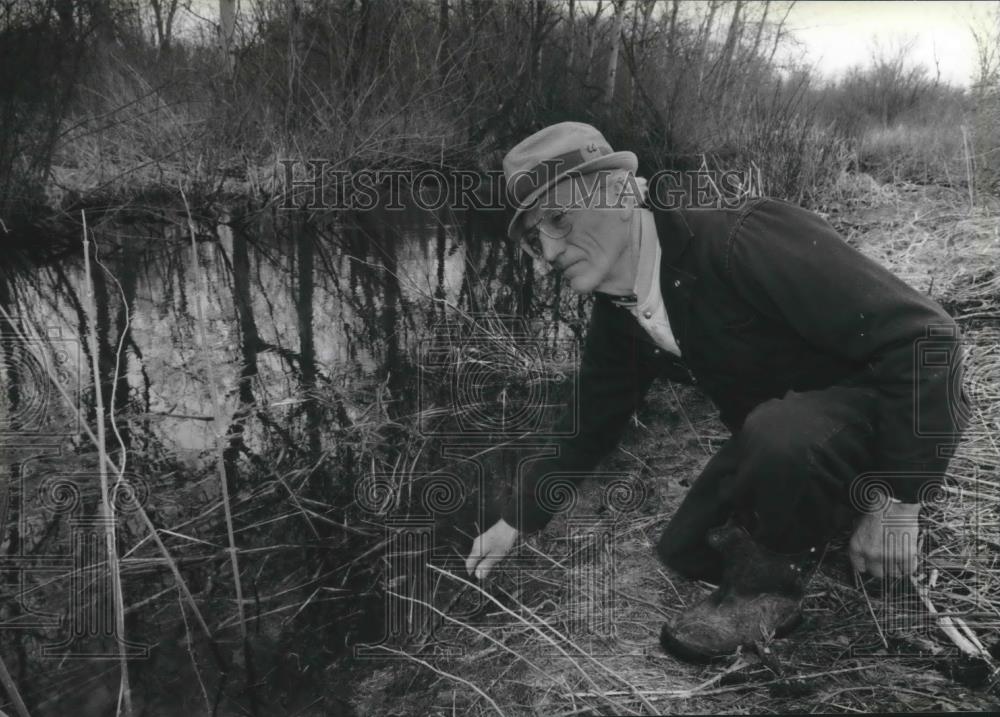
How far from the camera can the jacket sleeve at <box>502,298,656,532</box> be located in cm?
191

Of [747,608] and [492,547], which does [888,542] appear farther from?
[492,547]

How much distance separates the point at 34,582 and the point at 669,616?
6.14 feet

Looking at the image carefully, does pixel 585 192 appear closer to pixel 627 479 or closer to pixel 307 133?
pixel 627 479

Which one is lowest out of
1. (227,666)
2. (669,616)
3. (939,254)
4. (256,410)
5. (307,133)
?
(227,666)

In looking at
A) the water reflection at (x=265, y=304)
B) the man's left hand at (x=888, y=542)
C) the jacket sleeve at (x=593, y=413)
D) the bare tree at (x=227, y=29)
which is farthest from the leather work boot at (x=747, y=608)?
the bare tree at (x=227, y=29)

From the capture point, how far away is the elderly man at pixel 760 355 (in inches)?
55.3

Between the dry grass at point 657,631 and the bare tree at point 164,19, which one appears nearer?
the dry grass at point 657,631

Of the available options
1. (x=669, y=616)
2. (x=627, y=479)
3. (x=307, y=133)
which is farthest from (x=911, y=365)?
(x=307, y=133)

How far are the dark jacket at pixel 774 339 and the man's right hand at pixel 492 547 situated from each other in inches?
1.9

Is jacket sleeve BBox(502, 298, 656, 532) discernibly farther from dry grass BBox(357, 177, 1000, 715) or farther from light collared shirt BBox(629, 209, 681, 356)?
dry grass BBox(357, 177, 1000, 715)

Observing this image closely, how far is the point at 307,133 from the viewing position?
7027 millimetres

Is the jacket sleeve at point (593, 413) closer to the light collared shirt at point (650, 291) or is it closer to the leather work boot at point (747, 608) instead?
the light collared shirt at point (650, 291)

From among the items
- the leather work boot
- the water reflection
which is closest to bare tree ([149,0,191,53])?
the water reflection

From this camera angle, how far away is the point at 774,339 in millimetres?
1649
